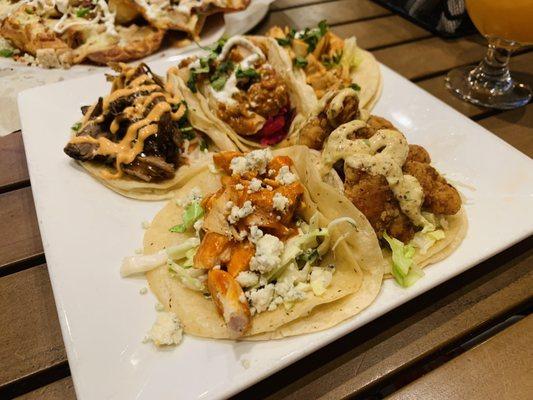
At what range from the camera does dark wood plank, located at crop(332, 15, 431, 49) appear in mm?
3775

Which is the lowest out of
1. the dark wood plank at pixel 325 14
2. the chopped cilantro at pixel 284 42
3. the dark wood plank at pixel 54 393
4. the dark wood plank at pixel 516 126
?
the dark wood plank at pixel 54 393

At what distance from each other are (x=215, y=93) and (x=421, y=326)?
1776mm

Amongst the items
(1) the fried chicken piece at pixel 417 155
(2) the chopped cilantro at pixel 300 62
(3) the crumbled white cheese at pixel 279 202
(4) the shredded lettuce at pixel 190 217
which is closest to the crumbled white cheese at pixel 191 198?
(4) the shredded lettuce at pixel 190 217

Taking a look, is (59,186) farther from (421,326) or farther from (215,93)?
(421,326)

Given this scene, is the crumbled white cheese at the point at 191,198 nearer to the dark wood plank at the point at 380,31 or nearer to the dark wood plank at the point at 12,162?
the dark wood plank at the point at 12,162

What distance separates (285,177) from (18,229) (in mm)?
1306

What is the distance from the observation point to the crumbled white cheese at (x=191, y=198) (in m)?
2.11

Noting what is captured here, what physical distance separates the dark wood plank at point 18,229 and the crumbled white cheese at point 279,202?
3.59 feet

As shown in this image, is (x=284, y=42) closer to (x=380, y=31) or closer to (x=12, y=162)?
(x=380, y=31)

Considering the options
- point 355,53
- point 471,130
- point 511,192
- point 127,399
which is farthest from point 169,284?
point 355,53

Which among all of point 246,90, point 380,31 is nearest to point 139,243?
point 246,90

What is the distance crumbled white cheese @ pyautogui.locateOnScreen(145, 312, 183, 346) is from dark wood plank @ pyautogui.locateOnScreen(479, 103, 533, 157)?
230cm

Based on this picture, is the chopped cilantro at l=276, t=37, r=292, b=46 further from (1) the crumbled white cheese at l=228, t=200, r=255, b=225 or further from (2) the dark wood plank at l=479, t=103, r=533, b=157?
(1) the crumbled white cheese at l=228, t=200, r=255, b=225

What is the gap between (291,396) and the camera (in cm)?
154
